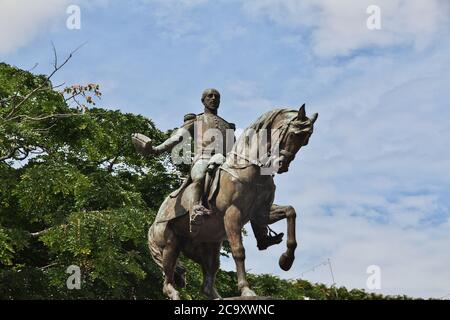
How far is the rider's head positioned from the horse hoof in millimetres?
2428

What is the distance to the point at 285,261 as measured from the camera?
11000 mm

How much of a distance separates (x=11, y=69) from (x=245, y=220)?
15391 millimetres

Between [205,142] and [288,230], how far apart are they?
184 cm

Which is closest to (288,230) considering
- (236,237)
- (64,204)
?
(236,237)

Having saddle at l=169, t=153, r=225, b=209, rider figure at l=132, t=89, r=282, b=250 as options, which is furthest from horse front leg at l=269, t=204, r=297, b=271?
saddle at l=169, t=153, r=225, b=209

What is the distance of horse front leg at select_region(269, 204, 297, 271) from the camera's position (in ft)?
35.9

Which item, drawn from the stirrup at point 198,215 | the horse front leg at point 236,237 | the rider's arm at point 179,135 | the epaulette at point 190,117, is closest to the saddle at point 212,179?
the stirrup at point 198,215

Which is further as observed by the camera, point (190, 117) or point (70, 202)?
point (70, 202)

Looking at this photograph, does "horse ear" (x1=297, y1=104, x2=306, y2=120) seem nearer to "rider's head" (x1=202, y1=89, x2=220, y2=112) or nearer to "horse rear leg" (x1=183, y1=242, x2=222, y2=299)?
"rider's head" (x1=202, y1=89, x2=220, y2=112)

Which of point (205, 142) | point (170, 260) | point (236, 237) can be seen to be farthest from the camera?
point (170, 260)

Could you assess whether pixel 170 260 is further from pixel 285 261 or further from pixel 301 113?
pixel 301 113

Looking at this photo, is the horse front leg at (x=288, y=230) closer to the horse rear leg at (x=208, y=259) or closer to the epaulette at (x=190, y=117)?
the horse rear leg at (x=208, y=259)

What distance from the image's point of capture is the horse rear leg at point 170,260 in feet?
39.5
